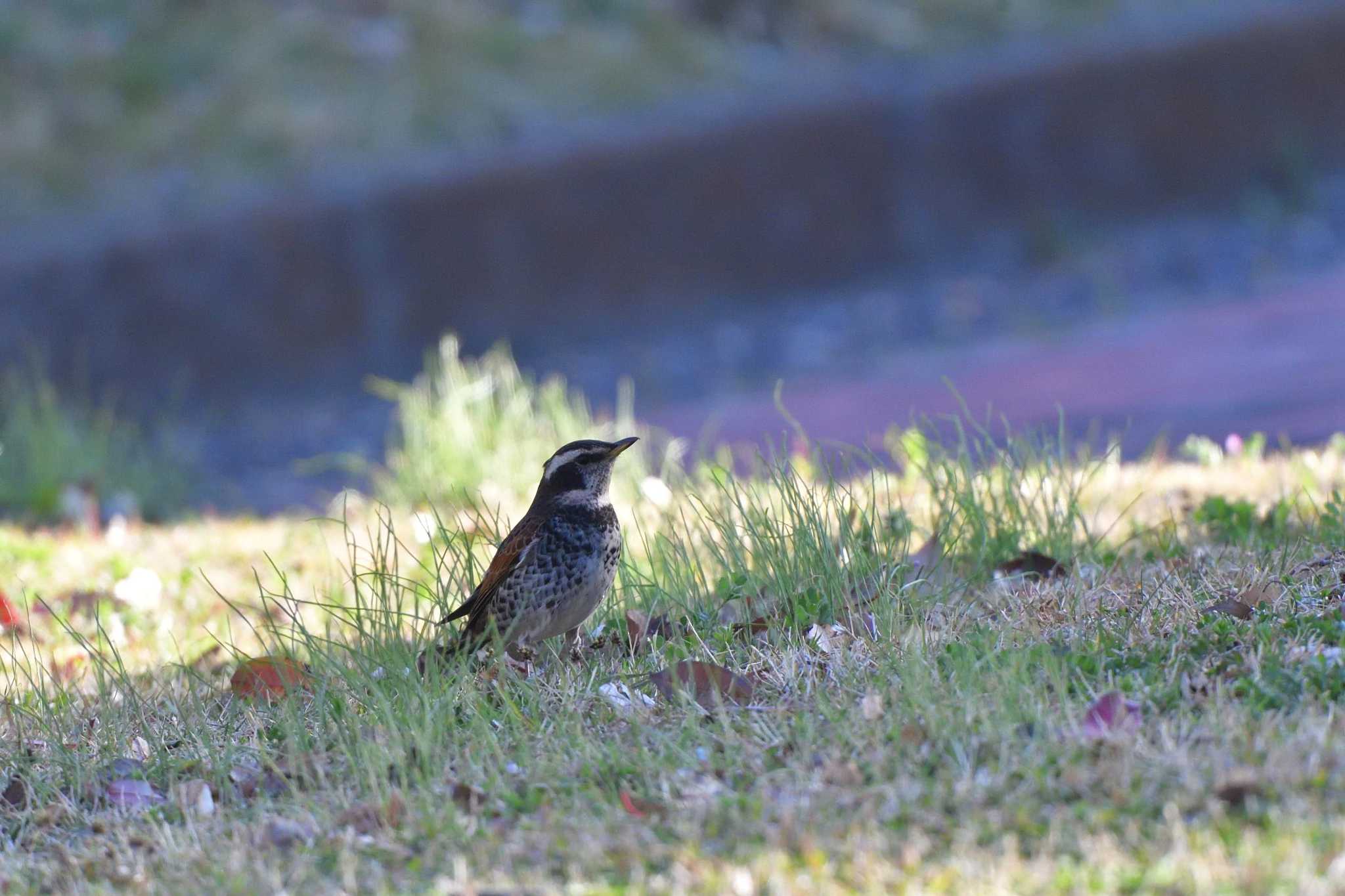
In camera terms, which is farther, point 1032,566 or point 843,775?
point 1032,566

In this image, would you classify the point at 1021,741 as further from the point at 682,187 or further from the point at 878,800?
the point at 682,187

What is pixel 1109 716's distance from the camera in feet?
11.1

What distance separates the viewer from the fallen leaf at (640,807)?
3271 mm

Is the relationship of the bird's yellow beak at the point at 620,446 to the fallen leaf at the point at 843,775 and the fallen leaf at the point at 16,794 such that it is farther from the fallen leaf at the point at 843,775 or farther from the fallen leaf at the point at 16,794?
the fallen leaf at the point at 16,794

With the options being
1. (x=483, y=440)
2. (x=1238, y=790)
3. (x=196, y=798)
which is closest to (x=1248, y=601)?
(x=1238, y=790)

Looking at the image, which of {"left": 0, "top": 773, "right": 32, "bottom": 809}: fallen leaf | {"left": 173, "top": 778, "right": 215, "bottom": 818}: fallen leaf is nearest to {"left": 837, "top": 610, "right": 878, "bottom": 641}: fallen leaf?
{"left": 173, "top": 778, "right": 215, "bottom": 818}: fallen leaf

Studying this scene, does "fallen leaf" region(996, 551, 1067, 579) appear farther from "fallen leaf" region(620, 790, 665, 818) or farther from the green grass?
the green grass

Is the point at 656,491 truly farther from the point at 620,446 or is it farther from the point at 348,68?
the point at 348,68

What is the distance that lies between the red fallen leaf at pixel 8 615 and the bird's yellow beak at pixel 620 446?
1886mm

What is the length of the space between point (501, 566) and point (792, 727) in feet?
3.19

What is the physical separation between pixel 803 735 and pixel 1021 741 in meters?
0.46

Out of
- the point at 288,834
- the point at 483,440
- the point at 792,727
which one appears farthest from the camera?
the point at 483,440

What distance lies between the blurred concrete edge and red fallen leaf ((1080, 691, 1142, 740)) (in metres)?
8.48

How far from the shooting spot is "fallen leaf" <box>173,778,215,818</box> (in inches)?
144
